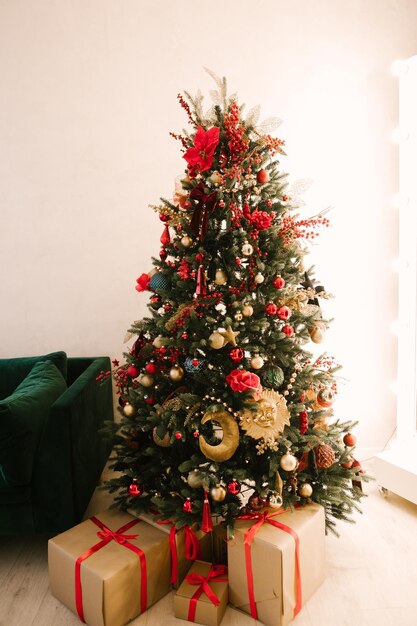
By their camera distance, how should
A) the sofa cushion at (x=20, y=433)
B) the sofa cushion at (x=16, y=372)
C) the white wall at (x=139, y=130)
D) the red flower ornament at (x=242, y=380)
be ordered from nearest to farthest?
the red flower ornament at (x=242, y=380), the sofa cushion at (x=20, y=433), the sofa cushion at (x=16, y=372), the white wall at (x=139, y=130)

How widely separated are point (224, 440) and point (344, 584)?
2.34 ft

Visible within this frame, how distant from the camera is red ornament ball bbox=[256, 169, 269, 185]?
1.80m

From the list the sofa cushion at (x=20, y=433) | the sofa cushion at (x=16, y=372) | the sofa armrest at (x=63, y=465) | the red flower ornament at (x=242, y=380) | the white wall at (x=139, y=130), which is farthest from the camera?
the white wall at (x=139, y=130)

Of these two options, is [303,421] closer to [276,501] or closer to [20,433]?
[276,501]

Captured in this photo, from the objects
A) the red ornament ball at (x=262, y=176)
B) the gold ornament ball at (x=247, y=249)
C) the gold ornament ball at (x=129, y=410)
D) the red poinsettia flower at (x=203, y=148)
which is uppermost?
the red poinsettia flower at (x=203, y=148)

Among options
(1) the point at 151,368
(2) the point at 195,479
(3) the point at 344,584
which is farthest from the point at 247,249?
(3) the point at 344,584

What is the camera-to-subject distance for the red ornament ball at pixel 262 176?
1799 millimetres

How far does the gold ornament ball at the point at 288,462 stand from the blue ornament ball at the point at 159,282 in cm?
78

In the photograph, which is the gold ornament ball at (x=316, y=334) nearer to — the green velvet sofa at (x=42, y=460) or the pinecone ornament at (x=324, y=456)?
the pinecone ornament at (x=324, y=456)

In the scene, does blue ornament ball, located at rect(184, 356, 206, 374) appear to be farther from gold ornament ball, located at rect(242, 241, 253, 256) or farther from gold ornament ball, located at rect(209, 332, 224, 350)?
gold ornament ball, located at rect(242, 241, 253, 256)

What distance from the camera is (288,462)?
5.65ft

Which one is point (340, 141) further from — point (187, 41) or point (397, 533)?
point (397, 533)

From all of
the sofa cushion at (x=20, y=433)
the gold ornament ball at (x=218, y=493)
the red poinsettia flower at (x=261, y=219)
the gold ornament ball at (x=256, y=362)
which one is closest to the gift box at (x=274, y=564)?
the gold ornament ball at (x=218, y=493)

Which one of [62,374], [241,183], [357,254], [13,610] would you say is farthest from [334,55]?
[13,610]
